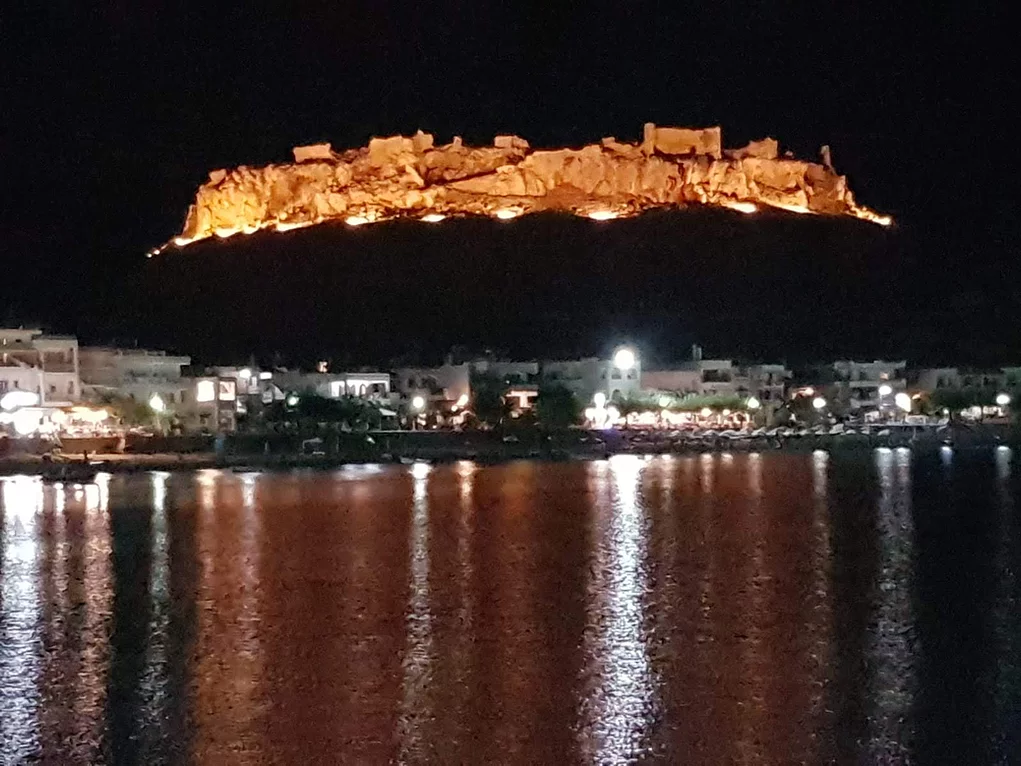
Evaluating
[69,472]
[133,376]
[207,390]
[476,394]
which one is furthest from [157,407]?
[69,472]

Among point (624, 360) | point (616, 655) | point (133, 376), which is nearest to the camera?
point (616, 655)

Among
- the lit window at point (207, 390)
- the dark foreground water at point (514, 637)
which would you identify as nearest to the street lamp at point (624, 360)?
the lit window at point (207, 390)

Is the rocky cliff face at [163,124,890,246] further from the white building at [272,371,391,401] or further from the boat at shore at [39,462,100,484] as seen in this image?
the boat at shore at [39,462,100,484]

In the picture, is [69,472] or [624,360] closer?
[69,472]

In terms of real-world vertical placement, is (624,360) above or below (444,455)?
above

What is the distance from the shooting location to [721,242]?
81625mm

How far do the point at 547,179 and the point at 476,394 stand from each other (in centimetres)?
2986

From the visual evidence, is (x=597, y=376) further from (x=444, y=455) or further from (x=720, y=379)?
(x=444, y=455)

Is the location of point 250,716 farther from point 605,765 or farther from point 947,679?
point 947,679

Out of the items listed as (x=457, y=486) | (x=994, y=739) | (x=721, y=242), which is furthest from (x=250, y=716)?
(x=721, y=242)

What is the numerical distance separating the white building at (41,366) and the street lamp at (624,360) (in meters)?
23.7

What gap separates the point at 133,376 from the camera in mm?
53750

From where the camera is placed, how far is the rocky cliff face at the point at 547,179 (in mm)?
82750

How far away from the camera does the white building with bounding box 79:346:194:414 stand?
51531 mm
